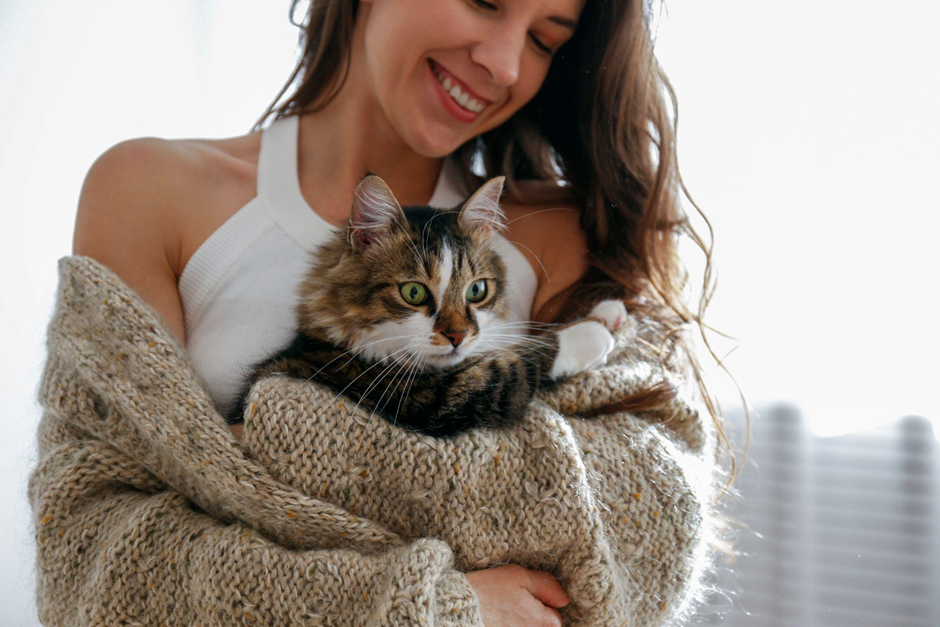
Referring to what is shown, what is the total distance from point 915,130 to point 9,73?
6.31 ft

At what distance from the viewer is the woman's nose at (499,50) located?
124cm

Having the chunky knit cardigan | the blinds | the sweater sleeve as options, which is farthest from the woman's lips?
the blinds

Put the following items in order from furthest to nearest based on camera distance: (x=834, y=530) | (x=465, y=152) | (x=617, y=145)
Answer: (x=465, y=152), (x=834, y=530), (x=617, y=145)

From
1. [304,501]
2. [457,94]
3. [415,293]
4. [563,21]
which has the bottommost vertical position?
[304,501]

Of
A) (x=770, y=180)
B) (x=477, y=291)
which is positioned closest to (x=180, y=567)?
(x=477, y=291)

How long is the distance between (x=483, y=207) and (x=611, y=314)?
32 cm

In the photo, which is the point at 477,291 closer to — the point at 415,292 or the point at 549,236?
the point at 415,292

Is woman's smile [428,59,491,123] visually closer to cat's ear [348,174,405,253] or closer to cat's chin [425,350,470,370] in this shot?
cat's ear [348,174,405,253]

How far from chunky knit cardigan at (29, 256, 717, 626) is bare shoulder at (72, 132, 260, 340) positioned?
0.10 meters

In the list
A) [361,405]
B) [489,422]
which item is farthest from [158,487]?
[489,422]

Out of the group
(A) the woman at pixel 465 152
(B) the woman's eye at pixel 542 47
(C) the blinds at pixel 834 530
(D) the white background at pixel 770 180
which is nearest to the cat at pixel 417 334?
(A) the woman at pixel 465 152

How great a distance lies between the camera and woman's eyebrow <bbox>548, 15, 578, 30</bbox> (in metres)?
1.30

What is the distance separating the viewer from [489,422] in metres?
1.04

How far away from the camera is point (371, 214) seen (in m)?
1.09
